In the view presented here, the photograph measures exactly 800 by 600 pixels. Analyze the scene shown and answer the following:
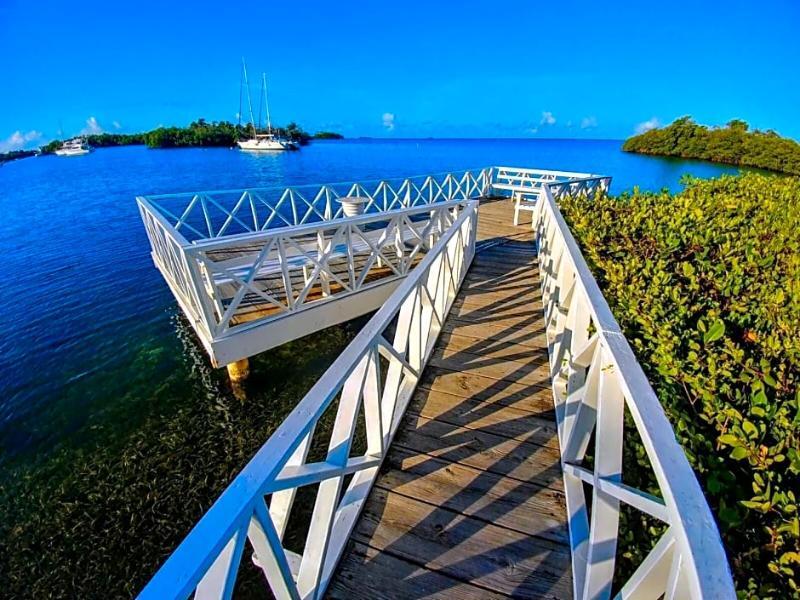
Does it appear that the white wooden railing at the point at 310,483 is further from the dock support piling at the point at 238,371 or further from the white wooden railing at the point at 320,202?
the white wooden railing at the point at 320,202

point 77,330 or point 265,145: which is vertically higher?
point 265,145

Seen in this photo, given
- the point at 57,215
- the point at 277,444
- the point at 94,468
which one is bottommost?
the point at 94,468

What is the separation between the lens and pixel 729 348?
1.75 metres

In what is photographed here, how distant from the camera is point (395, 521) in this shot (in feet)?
6.76

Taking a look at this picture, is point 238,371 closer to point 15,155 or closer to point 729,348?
point 729,348

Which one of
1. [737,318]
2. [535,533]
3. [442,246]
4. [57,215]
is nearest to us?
[535,533]

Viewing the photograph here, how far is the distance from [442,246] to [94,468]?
4703mm

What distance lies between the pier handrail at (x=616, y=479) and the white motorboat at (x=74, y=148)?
305ft

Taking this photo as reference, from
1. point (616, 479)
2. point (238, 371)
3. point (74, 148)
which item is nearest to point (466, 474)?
point (616, 479)

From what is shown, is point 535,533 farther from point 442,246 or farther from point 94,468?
point 94,468

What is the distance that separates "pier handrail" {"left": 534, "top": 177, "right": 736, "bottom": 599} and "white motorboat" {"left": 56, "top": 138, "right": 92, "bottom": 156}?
9303 cm

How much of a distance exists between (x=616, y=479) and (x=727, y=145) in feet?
178

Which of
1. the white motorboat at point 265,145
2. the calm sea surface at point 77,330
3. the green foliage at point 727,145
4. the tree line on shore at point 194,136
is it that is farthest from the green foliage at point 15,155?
the green foliage at point 727,145

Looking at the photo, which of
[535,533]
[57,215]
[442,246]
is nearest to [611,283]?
[442,246]
